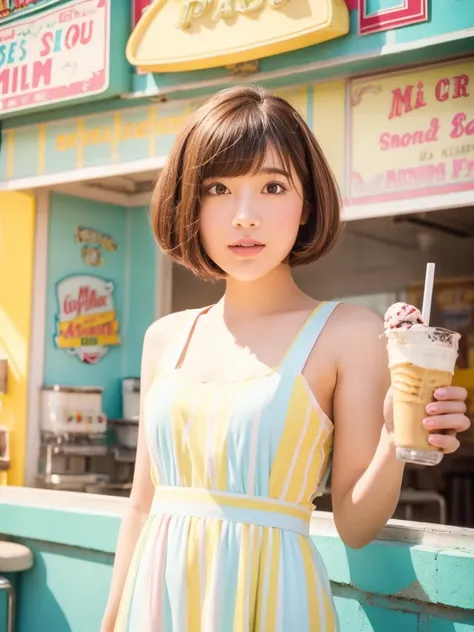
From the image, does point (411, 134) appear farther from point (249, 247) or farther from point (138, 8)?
point (249, 247)

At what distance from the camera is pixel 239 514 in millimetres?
1812

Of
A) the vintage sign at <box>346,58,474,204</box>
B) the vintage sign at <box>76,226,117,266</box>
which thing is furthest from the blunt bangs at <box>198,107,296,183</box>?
the vintage sign at <box>76,226,117,266</box>

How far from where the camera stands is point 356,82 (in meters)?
3.61

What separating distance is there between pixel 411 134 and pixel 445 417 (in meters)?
2.22

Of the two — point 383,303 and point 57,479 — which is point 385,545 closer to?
point 57,479

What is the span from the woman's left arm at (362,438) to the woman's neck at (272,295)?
18 centimetres

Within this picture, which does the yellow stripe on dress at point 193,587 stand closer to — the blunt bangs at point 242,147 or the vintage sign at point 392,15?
the blunt bangs at point 242,147

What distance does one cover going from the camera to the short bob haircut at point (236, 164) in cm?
187

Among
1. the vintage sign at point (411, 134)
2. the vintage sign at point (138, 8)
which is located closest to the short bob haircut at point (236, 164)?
the vintage sign at point (411, 134)

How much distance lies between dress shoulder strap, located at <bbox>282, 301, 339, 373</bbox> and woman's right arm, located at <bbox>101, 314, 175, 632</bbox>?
0.43m

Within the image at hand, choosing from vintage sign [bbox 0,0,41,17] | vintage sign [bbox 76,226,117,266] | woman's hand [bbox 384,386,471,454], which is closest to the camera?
woman's hand [bbox 384,386,471,454]

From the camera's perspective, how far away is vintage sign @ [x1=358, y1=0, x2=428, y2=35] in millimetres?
3307

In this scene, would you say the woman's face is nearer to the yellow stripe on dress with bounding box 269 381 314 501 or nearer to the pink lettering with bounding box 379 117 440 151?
the yellow stripe on dress with bounding box 269 381 314 501

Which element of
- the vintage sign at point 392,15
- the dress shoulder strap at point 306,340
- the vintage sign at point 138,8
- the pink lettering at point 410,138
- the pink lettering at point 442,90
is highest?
the vintage sign at point 138,8
